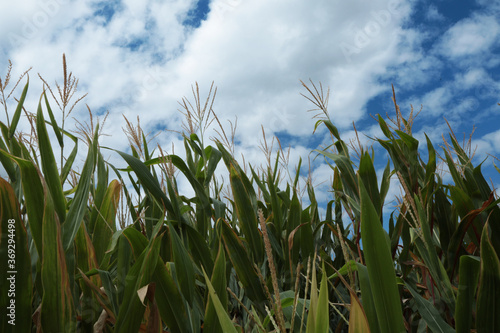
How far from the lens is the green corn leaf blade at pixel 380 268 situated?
574mm

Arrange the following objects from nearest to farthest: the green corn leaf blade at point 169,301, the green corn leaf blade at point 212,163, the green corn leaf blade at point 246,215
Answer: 1. the green corn leaf blade at point 169,301
2. the green corn leaf blade at point 246,215
3. the green corn leaf blade at point 212,163

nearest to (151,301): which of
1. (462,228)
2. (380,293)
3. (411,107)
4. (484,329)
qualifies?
(380,293)

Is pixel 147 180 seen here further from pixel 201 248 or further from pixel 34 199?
pixel 34 199

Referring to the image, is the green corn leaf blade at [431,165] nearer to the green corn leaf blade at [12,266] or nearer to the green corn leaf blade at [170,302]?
the green corn leaf blade at [170,302]

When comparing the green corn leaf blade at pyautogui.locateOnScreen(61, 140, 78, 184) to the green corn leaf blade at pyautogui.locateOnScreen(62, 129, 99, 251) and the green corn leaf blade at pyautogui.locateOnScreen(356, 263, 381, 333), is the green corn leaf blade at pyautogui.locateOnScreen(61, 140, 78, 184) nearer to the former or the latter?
the green corn leaf blade at pyautogui.locateOnScreen(62, 129, 99, 251)

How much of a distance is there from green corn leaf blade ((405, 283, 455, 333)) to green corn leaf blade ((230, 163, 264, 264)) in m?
0.52

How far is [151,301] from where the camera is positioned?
29.0 inches

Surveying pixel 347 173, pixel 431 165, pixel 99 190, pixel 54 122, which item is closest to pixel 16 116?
pixel 54 122

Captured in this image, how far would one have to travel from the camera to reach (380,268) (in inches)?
22.9

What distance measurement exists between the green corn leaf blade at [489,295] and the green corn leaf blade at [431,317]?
0.10 m

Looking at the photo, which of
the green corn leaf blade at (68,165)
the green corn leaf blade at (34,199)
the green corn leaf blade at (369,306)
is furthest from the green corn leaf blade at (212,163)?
the green corn leaf blade at (369,306)

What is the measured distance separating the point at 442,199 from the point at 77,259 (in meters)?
1.02

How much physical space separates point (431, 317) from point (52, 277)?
72cm

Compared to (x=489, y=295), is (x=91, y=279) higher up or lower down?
higher up
